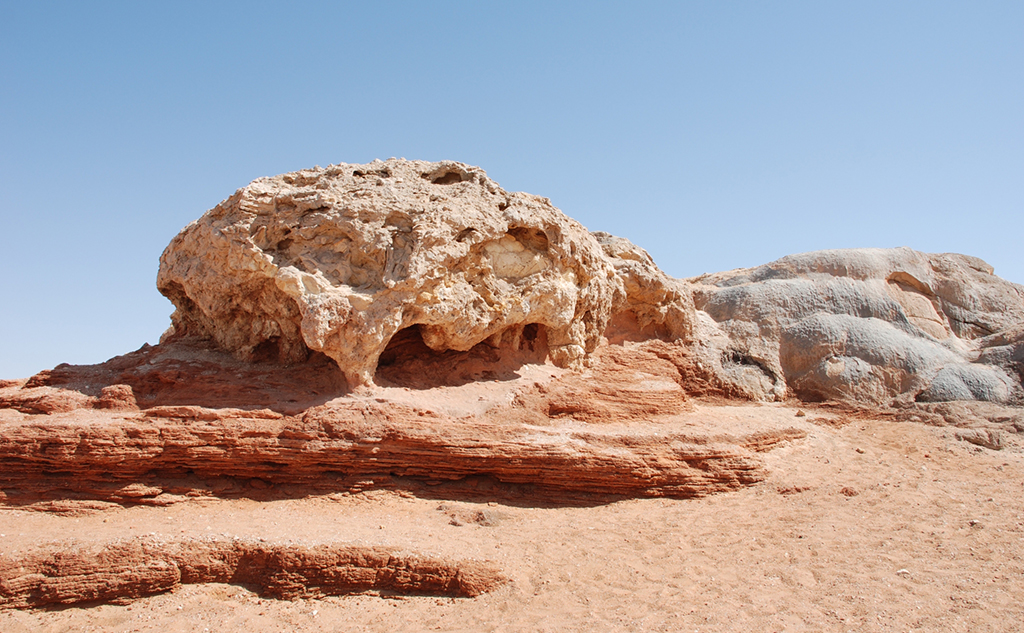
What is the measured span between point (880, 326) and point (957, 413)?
2.25 m

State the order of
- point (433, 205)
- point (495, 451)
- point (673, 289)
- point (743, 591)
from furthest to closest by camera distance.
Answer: point (673, 289)
point (433, 205)
point (495, 451)
point (743, 591)

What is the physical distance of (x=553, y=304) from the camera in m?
9.91

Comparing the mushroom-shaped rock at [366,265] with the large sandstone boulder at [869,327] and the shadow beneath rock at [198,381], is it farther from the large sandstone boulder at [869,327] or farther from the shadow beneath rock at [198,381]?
the large sandstone boulder at [869,327]

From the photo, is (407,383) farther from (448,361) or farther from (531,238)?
(531,238)

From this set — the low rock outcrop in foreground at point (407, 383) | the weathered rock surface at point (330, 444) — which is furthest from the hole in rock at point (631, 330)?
the weathered rock surface at point (330, 444)

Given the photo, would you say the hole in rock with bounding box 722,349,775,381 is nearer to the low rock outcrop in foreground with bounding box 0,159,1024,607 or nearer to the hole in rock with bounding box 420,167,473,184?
the low rock outcrop in foreground with bounding box 0,159,1024,607

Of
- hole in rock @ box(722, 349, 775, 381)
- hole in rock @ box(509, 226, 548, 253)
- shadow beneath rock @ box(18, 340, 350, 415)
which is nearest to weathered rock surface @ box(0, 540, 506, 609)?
shadow beneath rock @ box(18, 340, 350, 415)

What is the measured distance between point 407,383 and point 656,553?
3.97 meters

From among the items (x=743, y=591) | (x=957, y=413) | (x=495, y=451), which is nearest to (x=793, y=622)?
(x=743, y=591)

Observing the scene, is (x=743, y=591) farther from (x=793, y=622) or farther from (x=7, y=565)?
(x=7, y=565)

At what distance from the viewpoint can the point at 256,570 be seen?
6.32 meters

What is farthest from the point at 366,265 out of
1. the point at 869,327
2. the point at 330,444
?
the point at 869,327

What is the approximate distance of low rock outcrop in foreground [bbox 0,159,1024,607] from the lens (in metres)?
7.05

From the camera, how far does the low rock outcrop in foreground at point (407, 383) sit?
7.05m
